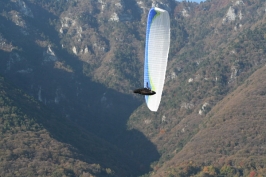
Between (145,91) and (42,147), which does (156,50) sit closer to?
(145,91)

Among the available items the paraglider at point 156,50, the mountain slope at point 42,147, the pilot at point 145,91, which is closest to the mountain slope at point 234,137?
the mountain slope at point 42,147

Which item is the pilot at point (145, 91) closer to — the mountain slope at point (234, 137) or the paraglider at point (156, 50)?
the paraglider at point (156, 50)

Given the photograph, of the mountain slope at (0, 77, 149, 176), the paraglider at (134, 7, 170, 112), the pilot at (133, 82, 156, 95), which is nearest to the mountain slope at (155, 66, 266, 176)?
the mountain slope at (0, 77, 149, 176)

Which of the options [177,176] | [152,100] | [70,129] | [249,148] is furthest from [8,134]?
[152,100]

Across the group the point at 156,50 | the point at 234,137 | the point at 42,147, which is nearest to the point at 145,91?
the point at 156,50

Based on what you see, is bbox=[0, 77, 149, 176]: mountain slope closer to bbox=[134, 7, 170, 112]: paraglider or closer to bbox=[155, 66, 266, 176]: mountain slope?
bbox=[155, 66, 266, 176]: mountain slope

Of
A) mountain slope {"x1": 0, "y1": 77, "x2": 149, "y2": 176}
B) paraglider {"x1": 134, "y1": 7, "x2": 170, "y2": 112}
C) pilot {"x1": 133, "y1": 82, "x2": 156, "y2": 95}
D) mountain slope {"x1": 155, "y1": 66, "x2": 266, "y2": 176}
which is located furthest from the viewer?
mountain slope {"x1": 155, "y1": 66, "x2": 266, "y2": 176}

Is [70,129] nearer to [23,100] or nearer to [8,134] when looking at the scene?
[23,100]

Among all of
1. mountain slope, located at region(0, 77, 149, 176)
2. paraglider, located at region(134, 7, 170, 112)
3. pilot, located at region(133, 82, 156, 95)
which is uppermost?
paraglider, located at region(134, 7, 170, 112)
